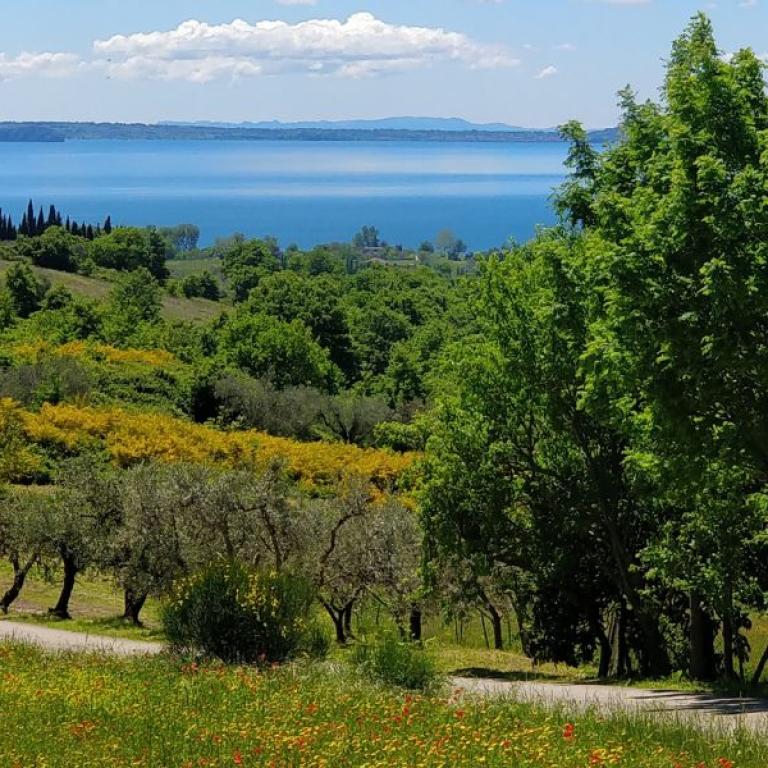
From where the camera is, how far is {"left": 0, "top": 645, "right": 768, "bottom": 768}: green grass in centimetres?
943

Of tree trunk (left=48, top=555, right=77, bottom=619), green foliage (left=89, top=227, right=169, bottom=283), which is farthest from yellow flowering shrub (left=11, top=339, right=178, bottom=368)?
green foliage (left=89, top=227, right=169, bottom=283)

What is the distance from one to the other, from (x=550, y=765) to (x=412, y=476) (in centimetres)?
1839

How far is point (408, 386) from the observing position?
358ft

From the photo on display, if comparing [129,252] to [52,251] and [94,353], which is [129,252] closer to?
[52,251]

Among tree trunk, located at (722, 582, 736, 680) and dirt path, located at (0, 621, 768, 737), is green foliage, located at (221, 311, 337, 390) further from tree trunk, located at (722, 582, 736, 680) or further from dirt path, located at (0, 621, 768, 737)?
dirt path, located at (0, 621, 768, 737)

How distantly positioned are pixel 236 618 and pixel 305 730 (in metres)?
6.84

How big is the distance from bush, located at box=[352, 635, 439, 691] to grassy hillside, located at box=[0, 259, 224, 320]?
416 ft

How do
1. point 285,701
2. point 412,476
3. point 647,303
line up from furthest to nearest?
point 412,476 → point 647,303 → point 285,701

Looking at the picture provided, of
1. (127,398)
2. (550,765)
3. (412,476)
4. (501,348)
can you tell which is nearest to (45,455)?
(127,398)

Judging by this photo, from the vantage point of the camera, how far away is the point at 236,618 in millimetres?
16953

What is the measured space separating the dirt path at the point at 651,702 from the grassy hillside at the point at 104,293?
410 feet

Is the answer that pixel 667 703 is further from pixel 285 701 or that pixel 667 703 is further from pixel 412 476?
pixel 412 476

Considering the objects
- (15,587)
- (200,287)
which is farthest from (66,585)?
(200,287)

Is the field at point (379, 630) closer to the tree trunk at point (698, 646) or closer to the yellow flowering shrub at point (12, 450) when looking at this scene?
the tree trunk at point (698, 646)
